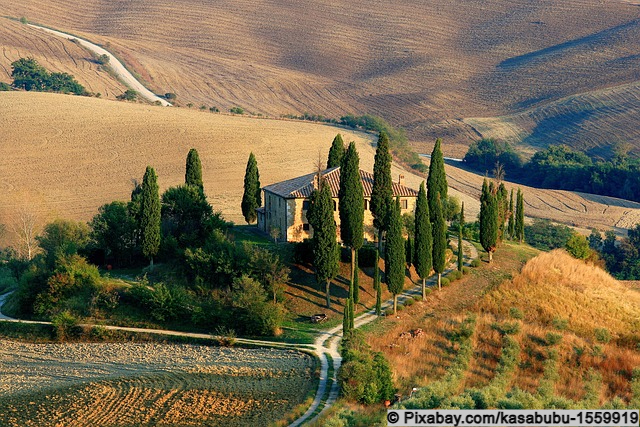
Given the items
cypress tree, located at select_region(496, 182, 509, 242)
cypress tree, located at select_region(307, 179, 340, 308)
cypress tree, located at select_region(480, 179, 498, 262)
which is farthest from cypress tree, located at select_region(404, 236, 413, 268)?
cypress tree, located at select_region(496, 182, 509, 242)

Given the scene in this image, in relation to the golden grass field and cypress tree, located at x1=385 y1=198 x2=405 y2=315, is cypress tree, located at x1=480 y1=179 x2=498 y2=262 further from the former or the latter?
the golden grass field

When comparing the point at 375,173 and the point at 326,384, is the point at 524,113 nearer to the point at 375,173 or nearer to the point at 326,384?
the point at 375,173

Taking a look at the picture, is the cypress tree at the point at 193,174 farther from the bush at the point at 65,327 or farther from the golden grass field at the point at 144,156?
the golden grass field at the point at 144,156

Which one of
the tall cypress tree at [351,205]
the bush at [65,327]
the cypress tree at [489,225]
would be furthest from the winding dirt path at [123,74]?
the bush at [65,327]

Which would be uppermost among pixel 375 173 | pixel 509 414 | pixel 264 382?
pixel 375 173

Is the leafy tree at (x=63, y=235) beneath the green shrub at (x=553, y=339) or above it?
above

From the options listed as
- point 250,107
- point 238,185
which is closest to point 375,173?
point 238,185

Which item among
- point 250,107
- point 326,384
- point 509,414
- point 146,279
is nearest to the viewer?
point 509,414
